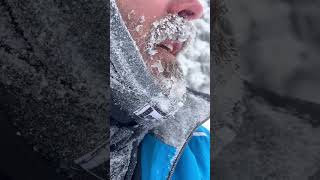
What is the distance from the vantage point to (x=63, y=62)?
1.42 ft

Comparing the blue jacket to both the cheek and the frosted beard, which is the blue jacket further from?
the cheek

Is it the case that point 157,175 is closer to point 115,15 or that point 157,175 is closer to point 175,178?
point 175,178

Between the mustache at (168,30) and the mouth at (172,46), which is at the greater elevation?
the mustache at (168,30)

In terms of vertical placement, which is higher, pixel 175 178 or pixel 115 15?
pixel 115 15

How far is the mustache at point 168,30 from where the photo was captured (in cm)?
95

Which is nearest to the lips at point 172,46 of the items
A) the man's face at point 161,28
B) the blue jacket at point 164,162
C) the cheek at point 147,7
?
the man's face at point 161,28

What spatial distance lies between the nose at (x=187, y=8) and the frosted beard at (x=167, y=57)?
0.01 metres

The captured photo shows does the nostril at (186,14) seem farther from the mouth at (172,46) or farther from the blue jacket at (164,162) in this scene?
the blue jacket at (164,162)

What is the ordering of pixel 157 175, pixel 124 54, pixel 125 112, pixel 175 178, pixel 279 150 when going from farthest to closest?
pixel 175 178 < pixel 157 175 < pixel 125 112 < pixel 124 54 < pixel 279 150

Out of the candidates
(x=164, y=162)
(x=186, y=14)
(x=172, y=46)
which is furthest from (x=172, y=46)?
(x=164, y=162)

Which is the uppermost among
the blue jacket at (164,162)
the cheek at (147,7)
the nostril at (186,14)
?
the cheek at (147,7)

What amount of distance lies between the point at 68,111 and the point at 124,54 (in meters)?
0.14

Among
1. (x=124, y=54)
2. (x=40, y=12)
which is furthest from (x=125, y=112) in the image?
(x=40, y=12)

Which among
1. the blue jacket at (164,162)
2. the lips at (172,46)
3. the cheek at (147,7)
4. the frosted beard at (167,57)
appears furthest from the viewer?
the blue jacket at (164,162)
